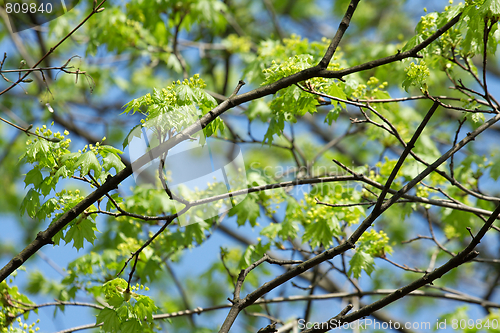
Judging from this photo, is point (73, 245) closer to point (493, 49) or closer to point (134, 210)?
point (134, 210)

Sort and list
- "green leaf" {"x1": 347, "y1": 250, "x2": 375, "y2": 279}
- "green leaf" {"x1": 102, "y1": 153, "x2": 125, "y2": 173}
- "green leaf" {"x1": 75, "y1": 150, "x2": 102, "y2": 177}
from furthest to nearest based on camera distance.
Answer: "green leaf" {"x1": 347, "y1": 250, "x2": 375, "y2": 279} < "green leaf" {"x1": 102, "y1": 153, "x2": 125, "y2": 173} < "green leaf" {"x1": 75, "y1": 150, "x2": 102, "y2": 177}

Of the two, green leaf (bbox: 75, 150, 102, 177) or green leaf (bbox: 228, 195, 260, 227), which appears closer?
green leaf (bbox: 75, 150, 102, 177)

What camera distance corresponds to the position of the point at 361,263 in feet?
11.2

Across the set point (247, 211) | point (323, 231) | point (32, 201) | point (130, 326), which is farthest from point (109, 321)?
point (323, 231)

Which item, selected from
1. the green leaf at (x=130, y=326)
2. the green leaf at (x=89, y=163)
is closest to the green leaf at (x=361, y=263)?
the green leaf at (x=130, y=326)

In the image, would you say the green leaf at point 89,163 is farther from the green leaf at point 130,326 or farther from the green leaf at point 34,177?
the green leaf at point 130,326

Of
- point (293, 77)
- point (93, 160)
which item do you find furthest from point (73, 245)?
point (293, 77)

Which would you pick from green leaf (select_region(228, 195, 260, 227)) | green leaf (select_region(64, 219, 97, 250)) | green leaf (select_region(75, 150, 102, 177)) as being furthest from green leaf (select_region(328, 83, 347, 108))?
green leaf (select_region(64, 219, 97, 250))

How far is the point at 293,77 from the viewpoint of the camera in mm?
2578

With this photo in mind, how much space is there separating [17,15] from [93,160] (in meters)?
5.83

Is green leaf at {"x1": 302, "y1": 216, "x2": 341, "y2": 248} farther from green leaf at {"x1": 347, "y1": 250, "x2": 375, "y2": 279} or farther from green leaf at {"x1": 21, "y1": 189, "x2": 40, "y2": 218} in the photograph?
green leaf at {"x1": 21, "y1": 189, "x2": 40, "y2": 218}

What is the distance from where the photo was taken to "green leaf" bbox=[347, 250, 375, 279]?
3.40 meters

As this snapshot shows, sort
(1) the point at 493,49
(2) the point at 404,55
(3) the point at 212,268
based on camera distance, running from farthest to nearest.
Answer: (3) the point at 212,268 → (1) the point at 493,49 → (2) the point at 404,55

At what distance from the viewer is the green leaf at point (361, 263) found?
3.40m
